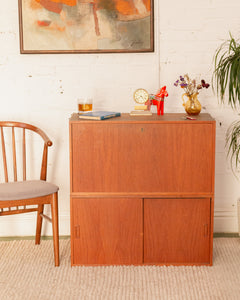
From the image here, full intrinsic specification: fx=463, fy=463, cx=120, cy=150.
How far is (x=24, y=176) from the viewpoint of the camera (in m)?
3.23

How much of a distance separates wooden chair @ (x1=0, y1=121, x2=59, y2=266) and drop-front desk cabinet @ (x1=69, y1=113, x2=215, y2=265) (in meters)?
0.15

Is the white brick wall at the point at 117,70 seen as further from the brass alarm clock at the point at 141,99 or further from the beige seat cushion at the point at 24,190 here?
the beige seat cushion at the point at 24,190

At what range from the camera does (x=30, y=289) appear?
266cm

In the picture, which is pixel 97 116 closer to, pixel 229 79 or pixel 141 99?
pixel 141 99

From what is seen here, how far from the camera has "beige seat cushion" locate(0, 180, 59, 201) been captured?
2.77 meters

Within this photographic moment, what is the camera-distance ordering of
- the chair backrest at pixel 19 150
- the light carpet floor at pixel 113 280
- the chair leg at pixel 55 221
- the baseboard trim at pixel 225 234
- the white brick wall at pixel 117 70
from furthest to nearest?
the baseboard trim at pixel 225 234 → the chair backrest at pixel 19 150 → the white brick wall at pixel 117 70 → the chair leg at pixel 55 221 → the light carpet floor at pixel 113 280

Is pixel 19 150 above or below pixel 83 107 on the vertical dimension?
below

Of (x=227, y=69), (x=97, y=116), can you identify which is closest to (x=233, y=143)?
(x=227, y=69)

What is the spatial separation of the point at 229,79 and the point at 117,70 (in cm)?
80

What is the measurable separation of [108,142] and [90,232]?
0.59 m

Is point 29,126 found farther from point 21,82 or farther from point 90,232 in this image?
point 90,232

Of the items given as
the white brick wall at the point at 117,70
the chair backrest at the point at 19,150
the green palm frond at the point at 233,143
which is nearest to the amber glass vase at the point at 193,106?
the white brick wall at the point at 117,70

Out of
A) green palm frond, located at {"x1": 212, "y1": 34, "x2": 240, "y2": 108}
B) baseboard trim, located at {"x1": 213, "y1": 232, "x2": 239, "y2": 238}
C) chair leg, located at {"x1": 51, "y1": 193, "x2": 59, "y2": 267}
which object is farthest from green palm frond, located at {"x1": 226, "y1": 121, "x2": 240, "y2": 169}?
chair leg, located at {"x1": 51, "y1": 193, "x2": 59, "y2": 267}

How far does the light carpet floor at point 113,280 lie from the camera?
2588 mm
